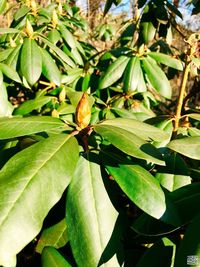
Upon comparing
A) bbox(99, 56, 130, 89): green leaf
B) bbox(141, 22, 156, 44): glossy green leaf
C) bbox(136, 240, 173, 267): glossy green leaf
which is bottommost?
bbox(136, 240, 173, 267): glossy green leaf

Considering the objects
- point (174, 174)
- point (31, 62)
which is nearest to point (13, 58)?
point (31, 62)

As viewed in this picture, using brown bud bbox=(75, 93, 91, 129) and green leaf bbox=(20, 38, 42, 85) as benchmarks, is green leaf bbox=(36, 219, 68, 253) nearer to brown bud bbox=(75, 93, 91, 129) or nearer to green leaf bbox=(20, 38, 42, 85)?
brown bud bbox=(75, 93, 91, 129)

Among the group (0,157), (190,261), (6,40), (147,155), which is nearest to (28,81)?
(0,157)

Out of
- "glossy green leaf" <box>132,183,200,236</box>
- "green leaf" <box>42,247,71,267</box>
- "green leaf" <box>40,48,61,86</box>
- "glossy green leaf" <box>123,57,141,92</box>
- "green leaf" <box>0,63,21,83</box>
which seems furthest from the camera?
"glossy green leaf" <box>123,57,141,92</box>

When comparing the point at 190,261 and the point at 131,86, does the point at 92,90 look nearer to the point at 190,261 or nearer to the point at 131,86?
the point at 131,86

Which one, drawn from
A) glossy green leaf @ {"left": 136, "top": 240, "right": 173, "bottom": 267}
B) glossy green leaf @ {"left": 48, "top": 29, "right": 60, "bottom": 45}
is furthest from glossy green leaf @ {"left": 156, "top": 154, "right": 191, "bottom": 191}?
glossy green leaf @ {"left": 48, "top": 29, "right": 60, "bottom": 45}

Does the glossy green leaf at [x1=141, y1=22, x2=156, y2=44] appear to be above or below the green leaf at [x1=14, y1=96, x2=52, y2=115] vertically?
above

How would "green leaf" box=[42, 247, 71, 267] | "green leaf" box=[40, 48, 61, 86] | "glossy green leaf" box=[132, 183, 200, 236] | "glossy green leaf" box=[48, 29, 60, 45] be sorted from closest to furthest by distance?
"glossy green leaf" box=[132, 183, 200, 236]
"green leaf" box=[42, 247, 71, 267]
"green leaf" box=[40, 48, 61, 86]
"glossy green leaf" box=[48, 29, 60, 45]
